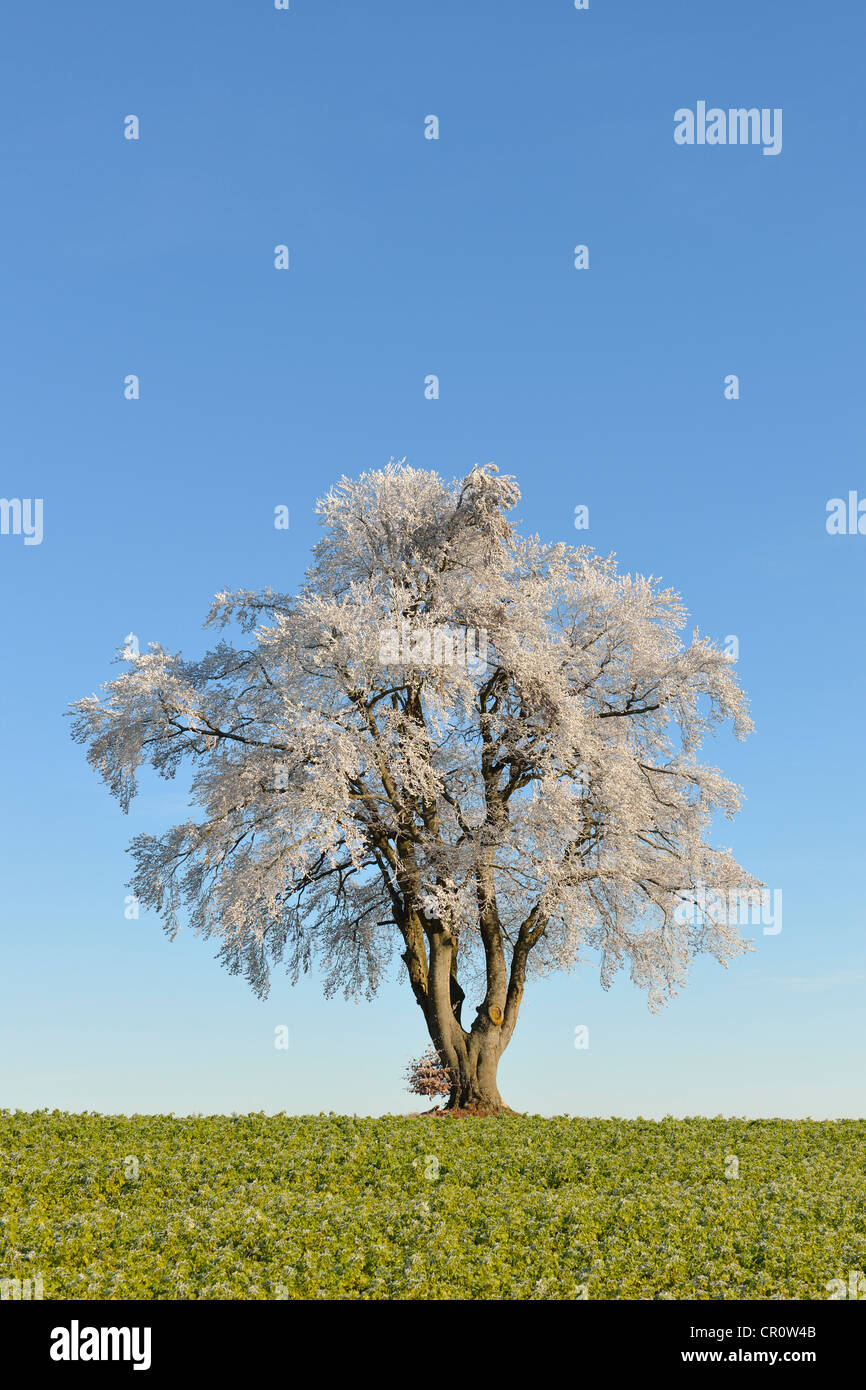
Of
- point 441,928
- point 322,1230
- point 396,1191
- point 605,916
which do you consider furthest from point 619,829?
point 322,1230

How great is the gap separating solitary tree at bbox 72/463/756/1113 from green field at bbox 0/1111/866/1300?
17.2ft

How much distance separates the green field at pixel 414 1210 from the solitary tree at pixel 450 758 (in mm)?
5249

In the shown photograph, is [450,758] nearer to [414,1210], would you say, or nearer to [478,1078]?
[478,1078]

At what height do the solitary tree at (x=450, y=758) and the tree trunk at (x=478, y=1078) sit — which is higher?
the solitary tree at (x=450, y=758)

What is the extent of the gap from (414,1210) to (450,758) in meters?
12.2

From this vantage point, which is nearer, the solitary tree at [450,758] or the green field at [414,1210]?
the green field at [414,1210]

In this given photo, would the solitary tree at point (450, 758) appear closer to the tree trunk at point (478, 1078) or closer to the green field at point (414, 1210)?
the tree trunk at point (478, 1078)

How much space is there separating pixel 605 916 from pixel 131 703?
1228 cm

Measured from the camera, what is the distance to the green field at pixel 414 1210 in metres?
12.4

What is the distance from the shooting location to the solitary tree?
23.2m

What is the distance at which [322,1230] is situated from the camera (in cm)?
1369

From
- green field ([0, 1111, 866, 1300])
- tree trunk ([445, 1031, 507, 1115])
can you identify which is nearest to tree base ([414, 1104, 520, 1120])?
tree trunk ([445, 1031, 507, 1115])

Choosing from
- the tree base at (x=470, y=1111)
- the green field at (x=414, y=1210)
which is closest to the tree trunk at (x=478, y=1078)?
the tree base at (x=470, y=1111)
